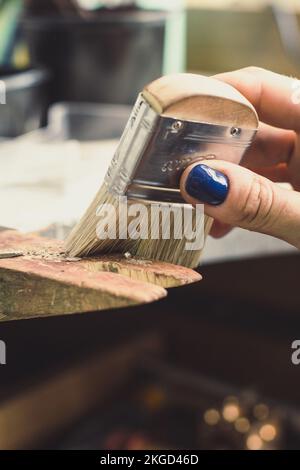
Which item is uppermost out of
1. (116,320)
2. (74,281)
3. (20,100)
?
(20,100)

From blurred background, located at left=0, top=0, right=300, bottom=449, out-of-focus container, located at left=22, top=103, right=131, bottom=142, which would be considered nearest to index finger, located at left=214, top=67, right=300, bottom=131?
blurred background, located at left=0, top=0, right=300, bottom=449

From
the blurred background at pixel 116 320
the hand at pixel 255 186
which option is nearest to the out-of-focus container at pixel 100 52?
the blurred background at pixel 116 320

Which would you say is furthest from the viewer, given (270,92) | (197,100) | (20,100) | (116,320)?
(116,320)

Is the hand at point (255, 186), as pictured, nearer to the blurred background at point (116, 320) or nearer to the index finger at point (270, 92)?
the index finger at point (270, 92)

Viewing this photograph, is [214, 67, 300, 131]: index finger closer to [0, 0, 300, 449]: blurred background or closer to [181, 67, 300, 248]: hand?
[181, 67, 300, 248]: hand

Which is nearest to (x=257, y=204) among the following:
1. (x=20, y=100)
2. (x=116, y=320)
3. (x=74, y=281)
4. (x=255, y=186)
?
(x=255, y=186)

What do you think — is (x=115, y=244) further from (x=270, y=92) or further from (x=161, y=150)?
(x=270, y=92)
